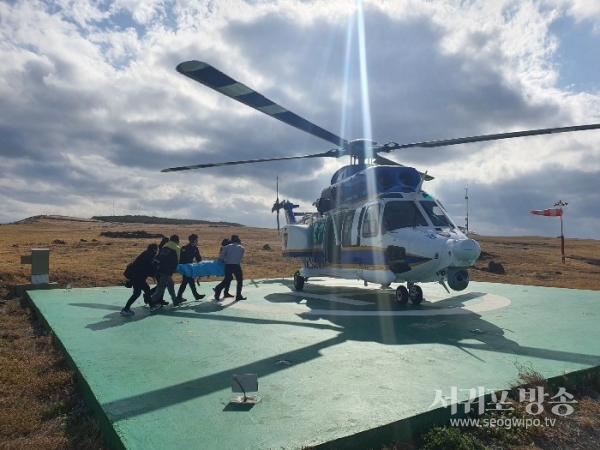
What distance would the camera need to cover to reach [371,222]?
9.98 metres

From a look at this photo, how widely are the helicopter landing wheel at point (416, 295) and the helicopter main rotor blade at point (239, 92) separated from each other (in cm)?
403

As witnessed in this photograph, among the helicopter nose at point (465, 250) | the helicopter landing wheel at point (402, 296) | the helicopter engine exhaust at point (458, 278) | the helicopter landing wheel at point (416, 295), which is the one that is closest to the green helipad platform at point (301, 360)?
the helicopter landing wheel at point (402, 296)

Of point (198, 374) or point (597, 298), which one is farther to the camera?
point (597, 298)

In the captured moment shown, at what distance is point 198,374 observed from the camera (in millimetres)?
4875

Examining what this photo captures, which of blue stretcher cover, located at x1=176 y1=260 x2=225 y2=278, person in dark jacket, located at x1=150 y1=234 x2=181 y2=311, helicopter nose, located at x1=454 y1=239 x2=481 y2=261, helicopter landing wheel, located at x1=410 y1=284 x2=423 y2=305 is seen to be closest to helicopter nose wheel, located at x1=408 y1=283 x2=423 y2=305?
helicopter landing wheel, located at x1=410 y1=284 x2=423 y2=305

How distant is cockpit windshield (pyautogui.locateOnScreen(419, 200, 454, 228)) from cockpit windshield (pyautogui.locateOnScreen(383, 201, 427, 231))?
0.63ft

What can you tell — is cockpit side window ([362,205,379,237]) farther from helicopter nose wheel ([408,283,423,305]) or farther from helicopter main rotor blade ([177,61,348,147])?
helicopter main rotor blade ([177,61,348,147])

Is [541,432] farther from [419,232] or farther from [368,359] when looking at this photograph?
[419,232]

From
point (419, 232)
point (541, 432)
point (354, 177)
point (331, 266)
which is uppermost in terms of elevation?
point (354, 177)

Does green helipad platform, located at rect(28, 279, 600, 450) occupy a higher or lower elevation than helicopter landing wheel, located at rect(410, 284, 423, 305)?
lower

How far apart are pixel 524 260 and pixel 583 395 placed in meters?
27.7

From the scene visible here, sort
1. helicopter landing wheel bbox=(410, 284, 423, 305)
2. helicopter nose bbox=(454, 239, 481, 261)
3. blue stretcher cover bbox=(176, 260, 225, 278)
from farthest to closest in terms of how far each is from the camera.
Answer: blue stretcher cover bbox=(176, 260, 225, 278) < helicopter landing wheel bbox=(410, 284, 423, 305) < helicopter nose bbox=(454, 239, 481, 261)

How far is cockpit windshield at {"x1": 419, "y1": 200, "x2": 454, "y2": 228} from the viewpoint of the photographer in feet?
30.8

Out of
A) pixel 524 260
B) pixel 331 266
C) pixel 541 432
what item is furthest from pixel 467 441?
pixel 524 260
